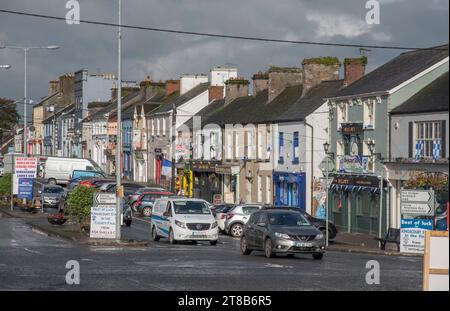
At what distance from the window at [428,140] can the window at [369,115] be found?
4.36 metres

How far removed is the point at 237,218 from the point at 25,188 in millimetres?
17613

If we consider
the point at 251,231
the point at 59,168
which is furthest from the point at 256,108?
the point at 251,231

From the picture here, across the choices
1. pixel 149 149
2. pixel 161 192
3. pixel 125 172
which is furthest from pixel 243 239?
pixel 125 172

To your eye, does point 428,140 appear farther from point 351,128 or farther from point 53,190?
point 53,190

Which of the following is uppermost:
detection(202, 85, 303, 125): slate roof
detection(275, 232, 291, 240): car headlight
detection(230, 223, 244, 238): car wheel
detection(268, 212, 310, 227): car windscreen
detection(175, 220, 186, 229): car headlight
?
detection(202, 85, 303, 125): slate roof

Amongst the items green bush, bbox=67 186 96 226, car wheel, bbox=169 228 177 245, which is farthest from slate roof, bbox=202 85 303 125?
car wheel, bbox=169 228 177 245

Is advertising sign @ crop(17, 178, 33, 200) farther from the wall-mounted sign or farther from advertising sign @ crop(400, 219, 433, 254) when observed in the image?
advertising sign @ crop(400, 219, 433, 254)

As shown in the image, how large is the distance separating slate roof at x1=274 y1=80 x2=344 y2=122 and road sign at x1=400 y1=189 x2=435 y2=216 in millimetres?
18163

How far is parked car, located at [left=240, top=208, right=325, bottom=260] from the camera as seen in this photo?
31422 mm

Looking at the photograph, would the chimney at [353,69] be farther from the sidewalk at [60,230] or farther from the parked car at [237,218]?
the sidewalk at [60,230]

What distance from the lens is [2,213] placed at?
2432 inches

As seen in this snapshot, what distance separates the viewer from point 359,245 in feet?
143
